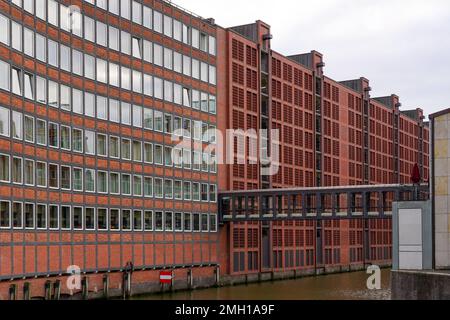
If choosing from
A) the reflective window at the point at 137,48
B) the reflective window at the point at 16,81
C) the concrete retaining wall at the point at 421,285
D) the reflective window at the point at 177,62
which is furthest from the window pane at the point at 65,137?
the concrete retaining wall at the point at 421,285

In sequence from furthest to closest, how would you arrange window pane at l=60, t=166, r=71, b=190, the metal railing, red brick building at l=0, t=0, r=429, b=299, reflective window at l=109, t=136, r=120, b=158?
the metal railing < reflective window at l=109, t=136, r=120, b=158 < window pane at l=60, t=166, r=71, b=190 < red brick building at l=0, t=0, r=429, b=299

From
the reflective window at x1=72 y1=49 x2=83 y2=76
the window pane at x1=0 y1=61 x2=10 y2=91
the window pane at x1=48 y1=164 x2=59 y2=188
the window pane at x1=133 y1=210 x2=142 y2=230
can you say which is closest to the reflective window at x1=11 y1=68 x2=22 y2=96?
the window pane at x1=0 y1=61 x2=10 y2=91

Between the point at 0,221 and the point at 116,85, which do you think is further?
the point at 116,85

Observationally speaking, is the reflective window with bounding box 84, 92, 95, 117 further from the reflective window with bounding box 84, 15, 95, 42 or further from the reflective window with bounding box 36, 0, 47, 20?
the reflective window with bounding box 36, 0, 47, 20

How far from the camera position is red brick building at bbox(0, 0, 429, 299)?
51.8 metres

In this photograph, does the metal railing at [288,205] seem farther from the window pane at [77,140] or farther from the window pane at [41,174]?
the window pane at [41,174]

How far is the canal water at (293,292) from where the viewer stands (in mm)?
61469

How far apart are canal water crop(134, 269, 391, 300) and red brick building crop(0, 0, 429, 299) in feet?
8.30

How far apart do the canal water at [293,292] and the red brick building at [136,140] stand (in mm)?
2530

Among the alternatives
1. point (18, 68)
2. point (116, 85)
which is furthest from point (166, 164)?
point (18, 68)

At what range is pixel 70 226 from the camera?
56.0 meters

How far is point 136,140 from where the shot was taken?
6450 cm

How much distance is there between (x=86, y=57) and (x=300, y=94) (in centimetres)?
4059
